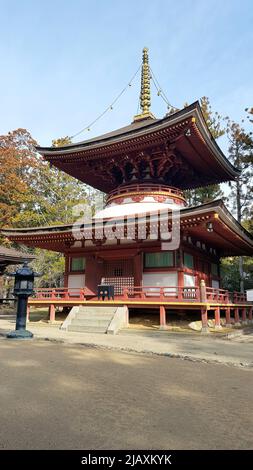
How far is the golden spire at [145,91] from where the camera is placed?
22545mm

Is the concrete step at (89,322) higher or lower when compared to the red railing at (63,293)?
lower

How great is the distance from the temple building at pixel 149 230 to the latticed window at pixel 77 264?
0.06 meters

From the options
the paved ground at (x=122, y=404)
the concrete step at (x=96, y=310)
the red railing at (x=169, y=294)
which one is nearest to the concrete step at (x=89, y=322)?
the concrete step at (x=96, y=310)

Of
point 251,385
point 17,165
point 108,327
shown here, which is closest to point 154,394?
point 251,385

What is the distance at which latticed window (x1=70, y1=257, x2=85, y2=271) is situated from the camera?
19.3 m

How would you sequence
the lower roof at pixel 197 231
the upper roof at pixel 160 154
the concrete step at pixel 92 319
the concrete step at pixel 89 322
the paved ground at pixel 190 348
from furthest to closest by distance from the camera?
the upper roof at pixel 160 154, the concrete step at pixel 89 322, the lower roof at pixel 197 231, the concrete step at pixel 92 319, the paved ground at pixel 190 348

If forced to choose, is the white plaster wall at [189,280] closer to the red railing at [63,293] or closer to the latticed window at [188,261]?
the latticed window at [188,261]

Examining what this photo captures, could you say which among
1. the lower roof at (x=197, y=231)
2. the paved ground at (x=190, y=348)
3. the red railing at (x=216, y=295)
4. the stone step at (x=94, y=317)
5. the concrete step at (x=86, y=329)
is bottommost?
the paved ground at (x=190, y=348)

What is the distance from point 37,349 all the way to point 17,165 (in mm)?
34096

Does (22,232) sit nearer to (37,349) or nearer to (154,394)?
(37,349)

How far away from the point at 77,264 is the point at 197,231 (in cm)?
715

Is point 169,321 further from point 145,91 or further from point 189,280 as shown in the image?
point 145,91

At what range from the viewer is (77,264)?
770 inches

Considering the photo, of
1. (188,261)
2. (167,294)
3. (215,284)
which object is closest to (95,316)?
(167,294)
